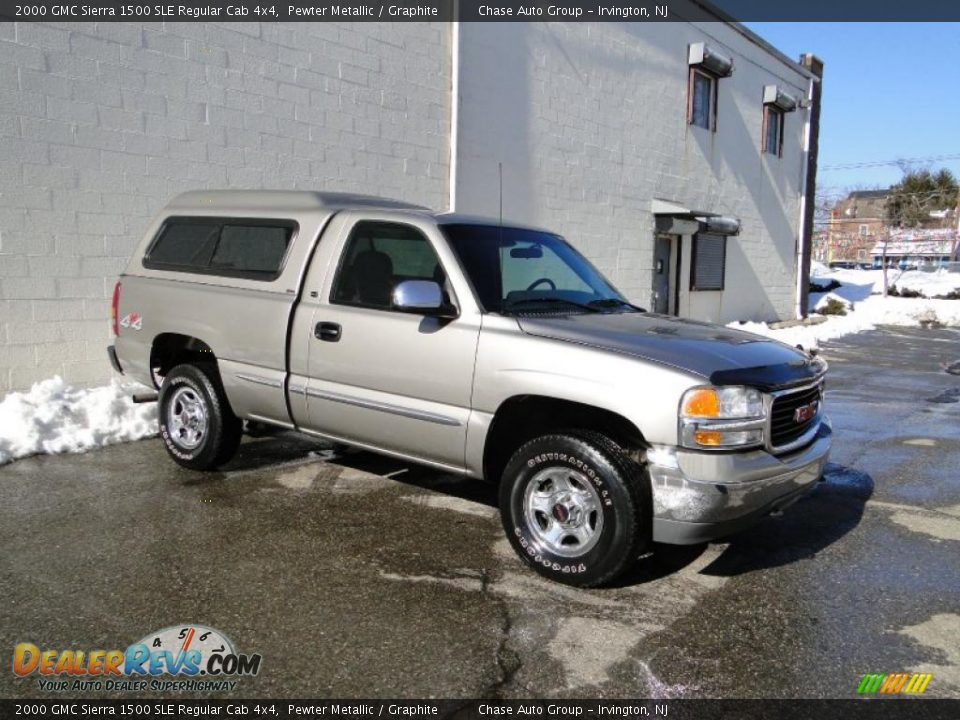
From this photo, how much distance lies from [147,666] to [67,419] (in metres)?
4.16

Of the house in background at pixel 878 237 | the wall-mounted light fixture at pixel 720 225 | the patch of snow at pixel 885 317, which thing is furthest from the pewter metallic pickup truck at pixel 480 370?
the house in background at pixel 878 237

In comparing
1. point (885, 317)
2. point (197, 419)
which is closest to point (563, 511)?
point (197, 419)

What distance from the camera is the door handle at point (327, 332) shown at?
4.63 meters

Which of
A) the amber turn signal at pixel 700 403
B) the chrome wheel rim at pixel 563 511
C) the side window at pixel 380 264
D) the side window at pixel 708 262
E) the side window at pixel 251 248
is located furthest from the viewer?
the side window at pixel 708 262

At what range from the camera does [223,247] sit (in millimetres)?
5484

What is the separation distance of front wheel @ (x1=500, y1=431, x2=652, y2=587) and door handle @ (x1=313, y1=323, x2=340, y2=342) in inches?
55.2

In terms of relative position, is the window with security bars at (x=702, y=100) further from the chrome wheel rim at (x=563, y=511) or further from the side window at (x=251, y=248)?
the chrome wheel rim at (x=563, y=511)

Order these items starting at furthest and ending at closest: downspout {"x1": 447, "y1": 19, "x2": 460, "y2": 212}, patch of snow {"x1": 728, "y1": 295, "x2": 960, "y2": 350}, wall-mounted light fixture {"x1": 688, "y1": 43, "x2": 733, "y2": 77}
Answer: patch of snow {"x1": 728, "y1": 295, "x2": 960, "y2": 350}, wall-mounted light fixture {"x1": 688, "y1": 43, "x2": 733, "y2": 77}, downspout {"x1": 447, "y1": 19, "x2": 460, "y2": 212}

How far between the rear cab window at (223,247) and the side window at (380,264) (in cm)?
54

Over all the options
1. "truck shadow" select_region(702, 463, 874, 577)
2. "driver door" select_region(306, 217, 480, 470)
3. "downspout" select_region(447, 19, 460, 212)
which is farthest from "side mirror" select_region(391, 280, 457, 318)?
"downspout" select_region(447, 19, 460, 212)

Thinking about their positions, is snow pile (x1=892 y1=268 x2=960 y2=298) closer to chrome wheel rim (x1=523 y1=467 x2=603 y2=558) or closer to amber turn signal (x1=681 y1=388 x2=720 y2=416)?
amber turn signal (x1=681 y1=388 x2=720 y2=416)

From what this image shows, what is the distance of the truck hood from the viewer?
11.9 feet

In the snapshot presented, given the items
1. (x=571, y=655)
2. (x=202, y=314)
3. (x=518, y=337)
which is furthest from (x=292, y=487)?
(x=571, y=655)

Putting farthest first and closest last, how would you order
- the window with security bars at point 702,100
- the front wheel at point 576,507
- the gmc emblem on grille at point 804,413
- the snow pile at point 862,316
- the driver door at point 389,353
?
the snow pile at point 862,316 < the window with security bars at point 702,100 < the driver door at point 389,353 < the gmc emblem on grille at point 804,413 < the front wheel at point 576,507
